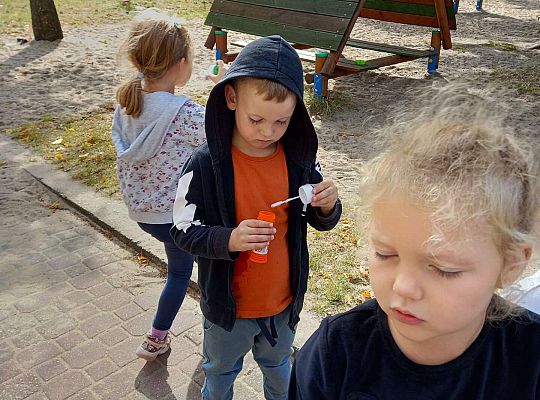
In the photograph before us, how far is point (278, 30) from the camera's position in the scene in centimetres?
789

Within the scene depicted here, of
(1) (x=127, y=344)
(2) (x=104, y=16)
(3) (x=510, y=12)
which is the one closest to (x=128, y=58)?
(1) (x=127, y=344)

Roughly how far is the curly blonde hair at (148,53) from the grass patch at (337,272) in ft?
4.52

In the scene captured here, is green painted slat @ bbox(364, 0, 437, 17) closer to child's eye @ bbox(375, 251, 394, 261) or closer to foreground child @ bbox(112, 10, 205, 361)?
foreground child @ bbox(112, 10, 205, 361)

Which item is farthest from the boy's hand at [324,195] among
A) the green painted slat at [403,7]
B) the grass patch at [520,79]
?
the green painted slat at [403,7]

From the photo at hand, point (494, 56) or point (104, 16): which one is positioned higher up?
point (494, 56)

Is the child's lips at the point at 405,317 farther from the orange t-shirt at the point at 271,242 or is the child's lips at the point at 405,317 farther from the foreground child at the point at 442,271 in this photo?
the orange t-shirt at the point at 271,242

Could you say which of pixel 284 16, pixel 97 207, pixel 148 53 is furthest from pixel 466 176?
pixel 284 16

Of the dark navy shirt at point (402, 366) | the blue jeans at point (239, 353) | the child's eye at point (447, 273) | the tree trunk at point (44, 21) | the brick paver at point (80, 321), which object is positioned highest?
the child's eye at point (447, 273)

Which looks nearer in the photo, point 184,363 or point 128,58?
point 128,58

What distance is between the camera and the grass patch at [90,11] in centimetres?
1241

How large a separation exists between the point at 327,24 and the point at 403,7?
83.6 inches

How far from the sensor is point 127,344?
10.7 feet

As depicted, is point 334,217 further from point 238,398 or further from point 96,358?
point 96,358

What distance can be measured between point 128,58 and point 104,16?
1146 centimetres
